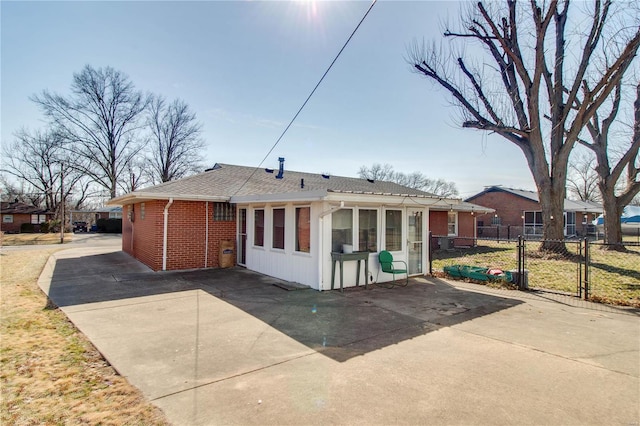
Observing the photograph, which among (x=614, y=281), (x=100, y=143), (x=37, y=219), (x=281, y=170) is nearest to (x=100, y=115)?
(x=100, y=143)

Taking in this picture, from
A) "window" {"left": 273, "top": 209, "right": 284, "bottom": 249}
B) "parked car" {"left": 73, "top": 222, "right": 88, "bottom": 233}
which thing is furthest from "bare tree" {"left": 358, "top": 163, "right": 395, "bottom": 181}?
"window" {"left": 273, "top": 209, "right": 284, "bottom": 249}

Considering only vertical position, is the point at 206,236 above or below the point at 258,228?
below

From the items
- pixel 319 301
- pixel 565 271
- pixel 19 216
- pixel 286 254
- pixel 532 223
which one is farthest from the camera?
pixel 19 216

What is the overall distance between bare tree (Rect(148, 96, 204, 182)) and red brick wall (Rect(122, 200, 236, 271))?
30448mm

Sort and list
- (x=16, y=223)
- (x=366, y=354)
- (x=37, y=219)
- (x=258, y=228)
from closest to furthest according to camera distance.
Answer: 1. (x=366, y=354)
2. (x=258, y=228)
3. (x=16, y=223)
4. (x=37, y=219)

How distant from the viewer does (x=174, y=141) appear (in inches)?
1587

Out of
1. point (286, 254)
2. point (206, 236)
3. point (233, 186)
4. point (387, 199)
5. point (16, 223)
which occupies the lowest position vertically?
point (286, 254)

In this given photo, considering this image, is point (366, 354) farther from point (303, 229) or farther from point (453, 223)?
point (453, 223)

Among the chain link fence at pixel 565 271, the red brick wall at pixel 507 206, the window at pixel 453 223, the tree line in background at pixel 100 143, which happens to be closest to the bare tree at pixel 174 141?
the tree line in background at pixel 100 143

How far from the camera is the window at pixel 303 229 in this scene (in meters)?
8.20

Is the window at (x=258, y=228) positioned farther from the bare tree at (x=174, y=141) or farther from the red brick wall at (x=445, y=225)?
the bare tree at (x=174, y=141)

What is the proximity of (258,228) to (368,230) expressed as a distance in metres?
3.64

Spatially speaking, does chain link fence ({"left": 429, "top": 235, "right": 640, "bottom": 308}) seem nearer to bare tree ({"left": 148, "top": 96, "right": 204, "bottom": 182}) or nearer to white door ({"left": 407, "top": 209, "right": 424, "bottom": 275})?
white door ({"left": 407, "top": 209, "right": 424, "bottom": 275})

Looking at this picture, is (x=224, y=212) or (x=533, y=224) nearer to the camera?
(x=224, y=212)
